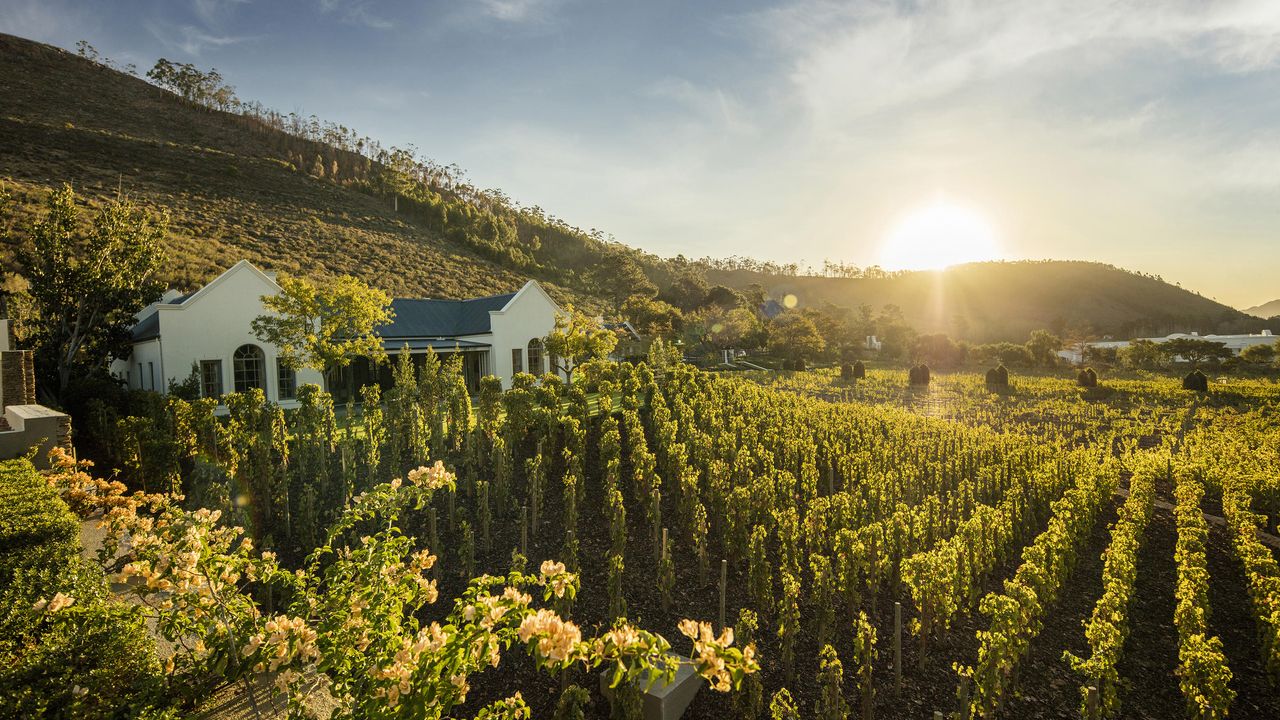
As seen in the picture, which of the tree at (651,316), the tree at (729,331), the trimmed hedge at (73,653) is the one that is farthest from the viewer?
the tree at (729,331)

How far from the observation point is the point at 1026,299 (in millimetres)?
120312

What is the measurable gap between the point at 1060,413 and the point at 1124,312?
11802 centimetres

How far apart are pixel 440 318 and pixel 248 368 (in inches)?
383

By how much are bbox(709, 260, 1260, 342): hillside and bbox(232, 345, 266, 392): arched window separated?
304 feet

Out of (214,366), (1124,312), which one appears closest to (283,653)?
(214,366)

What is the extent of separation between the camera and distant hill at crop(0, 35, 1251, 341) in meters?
49.5

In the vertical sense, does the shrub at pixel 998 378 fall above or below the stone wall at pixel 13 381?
below

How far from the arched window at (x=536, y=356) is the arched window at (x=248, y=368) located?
11334 mm

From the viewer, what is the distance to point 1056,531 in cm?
878

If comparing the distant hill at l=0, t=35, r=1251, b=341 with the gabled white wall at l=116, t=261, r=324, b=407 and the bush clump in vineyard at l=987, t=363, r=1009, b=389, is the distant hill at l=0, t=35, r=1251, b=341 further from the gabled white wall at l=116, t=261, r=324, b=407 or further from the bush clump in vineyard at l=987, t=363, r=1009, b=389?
the bush clump in vineyard at l=987, t=363, r=1009, b=389

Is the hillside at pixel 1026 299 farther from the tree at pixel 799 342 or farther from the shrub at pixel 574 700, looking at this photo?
the shrub at pixel 574 700

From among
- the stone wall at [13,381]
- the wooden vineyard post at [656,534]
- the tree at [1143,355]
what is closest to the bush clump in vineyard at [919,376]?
the tree at [1143,355]

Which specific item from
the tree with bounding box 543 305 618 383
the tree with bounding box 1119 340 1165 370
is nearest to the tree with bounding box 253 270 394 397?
the tree with bounding box 543 305 618 383

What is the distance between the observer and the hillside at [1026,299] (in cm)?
10569
